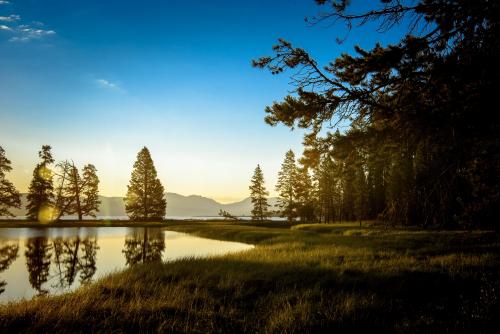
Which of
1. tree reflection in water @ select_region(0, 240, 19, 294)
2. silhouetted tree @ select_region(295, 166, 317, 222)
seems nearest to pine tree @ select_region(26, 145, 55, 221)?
tree reflection in water @ select_region(0, 240, 19, 294)

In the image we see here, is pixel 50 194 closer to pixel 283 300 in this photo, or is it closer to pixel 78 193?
pixel 78 193

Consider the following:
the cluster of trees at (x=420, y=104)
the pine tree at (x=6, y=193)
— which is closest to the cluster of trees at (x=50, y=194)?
the pine tree at (x=6, y=193)

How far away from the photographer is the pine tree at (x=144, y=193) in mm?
54781

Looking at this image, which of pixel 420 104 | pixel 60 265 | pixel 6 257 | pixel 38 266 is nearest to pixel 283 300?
pixel 420 104

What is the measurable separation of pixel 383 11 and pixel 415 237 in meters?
19.9

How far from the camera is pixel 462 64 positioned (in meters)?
5.59

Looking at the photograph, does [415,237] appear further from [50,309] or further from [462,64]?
[50,309]

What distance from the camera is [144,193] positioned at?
55281 millimetres

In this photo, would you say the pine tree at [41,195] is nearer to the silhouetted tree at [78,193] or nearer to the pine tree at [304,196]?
the silhouetted tree at [78,193]

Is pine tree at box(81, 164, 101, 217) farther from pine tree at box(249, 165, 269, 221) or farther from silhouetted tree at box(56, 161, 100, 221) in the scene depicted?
pine tree at box(249, 165, 269, 221)

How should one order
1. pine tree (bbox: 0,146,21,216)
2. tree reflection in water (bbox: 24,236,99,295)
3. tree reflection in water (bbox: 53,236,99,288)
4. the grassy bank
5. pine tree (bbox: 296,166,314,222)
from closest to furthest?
the grassy bank → tree reflection in water (bbox: 24,236,99,295) → tree reflection in water (bbox: 53,236,99,288) → pine tree (bbox: 0,146,21,216) → pine tree (bbox: 296,166,314,222)

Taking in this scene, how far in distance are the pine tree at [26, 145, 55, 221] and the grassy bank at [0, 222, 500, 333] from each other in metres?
49.8

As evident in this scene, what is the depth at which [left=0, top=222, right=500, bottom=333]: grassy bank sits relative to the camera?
5.32m

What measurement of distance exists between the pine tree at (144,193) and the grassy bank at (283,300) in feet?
153
